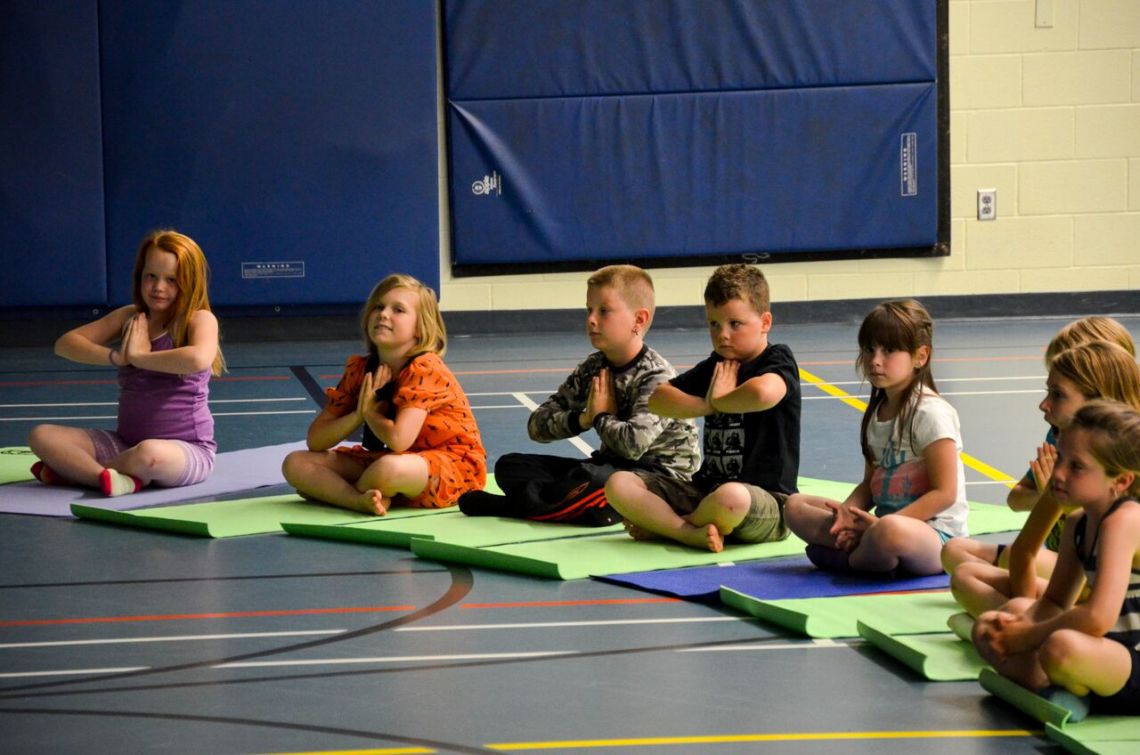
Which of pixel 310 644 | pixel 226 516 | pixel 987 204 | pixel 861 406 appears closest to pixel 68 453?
pixel 226 516

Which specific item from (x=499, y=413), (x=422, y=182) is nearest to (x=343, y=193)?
(x=422, y=182)

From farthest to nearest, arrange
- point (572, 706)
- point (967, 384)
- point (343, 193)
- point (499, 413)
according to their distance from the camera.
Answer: point (343, 193)
point (967, 384)
point (499, 413)
point (572, 706)

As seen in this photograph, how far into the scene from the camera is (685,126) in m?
9.64

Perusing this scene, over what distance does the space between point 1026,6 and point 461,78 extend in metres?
3.56

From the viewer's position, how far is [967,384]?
23.2 feet

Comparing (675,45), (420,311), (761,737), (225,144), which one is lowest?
(761,737)

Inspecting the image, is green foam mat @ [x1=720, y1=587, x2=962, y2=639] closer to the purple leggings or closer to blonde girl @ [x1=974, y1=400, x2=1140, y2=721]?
blonde girl @ [x1=974, y1=400, x2=1140, y2=721]

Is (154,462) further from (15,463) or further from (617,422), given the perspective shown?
(617,422)

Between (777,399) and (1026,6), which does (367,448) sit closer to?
(777,399)

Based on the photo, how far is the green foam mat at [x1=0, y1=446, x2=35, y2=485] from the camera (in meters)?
5.35

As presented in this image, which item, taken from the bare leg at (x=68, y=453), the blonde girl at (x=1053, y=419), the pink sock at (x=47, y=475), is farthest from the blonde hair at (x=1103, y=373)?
the pink sock at (x=47, y=475)

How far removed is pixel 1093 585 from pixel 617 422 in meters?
1.88

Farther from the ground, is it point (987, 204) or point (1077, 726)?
point (987, 204)

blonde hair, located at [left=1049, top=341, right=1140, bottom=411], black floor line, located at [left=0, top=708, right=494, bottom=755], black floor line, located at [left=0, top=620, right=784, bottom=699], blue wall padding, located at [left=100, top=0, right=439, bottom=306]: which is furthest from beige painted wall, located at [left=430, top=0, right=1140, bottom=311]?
black floor line, located at [left=0, top=708, right=494, bottom=755]
